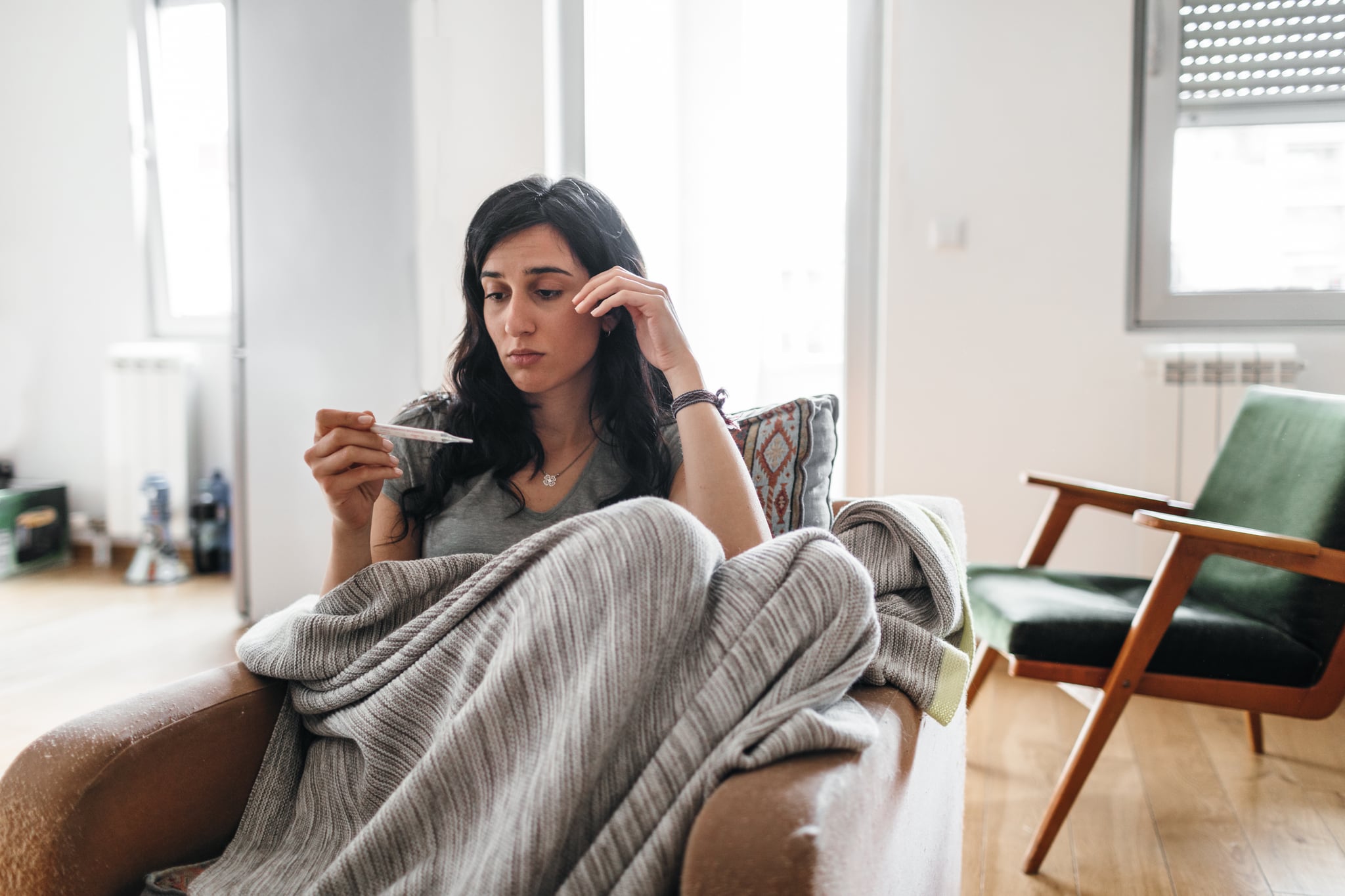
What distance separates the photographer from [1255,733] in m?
2.17

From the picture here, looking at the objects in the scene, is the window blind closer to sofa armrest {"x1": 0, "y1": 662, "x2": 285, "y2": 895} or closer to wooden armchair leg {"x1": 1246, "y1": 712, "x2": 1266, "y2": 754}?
wooden armchair leg {"x1": 1246, "y1": 712, "x2": 1266, "y2": 754}

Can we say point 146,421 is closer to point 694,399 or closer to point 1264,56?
point 694,399

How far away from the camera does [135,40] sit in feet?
12.7

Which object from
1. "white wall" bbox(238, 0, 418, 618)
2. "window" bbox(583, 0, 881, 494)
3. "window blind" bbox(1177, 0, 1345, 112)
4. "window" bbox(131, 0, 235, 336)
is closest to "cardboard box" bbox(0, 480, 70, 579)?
"window" bbox(131, 0, 235, 336)

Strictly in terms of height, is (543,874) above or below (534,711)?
below

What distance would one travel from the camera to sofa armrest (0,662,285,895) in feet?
2.77

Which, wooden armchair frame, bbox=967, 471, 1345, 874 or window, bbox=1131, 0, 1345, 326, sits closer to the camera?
wooden armchair frame, bbox=967, 471, 1345, 874

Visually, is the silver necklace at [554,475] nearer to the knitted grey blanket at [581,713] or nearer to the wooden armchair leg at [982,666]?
the knitted grey blanket at [581,713]

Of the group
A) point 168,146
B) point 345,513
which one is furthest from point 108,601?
point 345,513

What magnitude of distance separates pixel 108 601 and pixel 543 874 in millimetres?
3279

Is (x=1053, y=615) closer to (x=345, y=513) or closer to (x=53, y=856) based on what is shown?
(x=345, y=513)

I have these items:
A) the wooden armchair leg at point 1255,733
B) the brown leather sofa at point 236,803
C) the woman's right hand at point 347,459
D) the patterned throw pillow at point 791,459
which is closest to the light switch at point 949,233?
the wooden armchair leg at point 1255,733

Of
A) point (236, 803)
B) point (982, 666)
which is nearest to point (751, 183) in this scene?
point (982, 666)

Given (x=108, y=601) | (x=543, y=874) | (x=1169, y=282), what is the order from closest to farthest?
(x=543, y=874) < (x=1169, y=282) < (x=108, y=601)
